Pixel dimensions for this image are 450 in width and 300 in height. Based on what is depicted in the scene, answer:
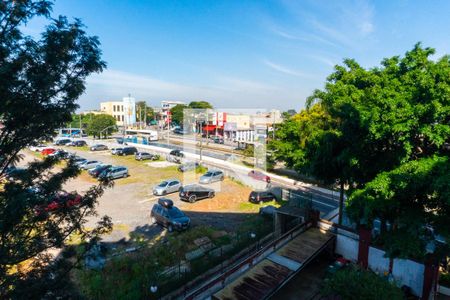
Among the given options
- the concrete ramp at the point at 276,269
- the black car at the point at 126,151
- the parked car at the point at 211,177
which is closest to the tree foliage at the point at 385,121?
the concrete ramp at the point at 276,269

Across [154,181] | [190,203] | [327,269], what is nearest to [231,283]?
[327,269]

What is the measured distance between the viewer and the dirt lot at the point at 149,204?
17.7 metres

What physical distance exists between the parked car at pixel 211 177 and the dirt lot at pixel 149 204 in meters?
0.65

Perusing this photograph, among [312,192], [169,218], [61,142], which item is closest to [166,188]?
[169,218]

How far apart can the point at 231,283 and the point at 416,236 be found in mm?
6674

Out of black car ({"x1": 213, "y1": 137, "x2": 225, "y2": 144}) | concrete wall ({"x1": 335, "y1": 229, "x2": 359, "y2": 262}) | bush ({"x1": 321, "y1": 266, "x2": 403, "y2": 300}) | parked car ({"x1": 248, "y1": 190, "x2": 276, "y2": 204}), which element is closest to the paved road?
parked car ({"x1": 248, "y1": 190, "x2": 276, "y2": 204})

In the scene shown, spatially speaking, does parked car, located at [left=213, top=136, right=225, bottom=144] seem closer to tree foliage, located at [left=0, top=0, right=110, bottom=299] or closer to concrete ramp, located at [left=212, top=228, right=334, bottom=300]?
concrete ramp, located at [left=212, top=228, right=334, bottom=300]

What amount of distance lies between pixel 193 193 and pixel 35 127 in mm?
16715

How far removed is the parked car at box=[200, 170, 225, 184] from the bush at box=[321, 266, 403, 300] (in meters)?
19.5

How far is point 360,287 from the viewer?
8.22m

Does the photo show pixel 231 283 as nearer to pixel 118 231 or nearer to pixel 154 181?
pixel 118 231

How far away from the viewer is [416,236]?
29.0 feet

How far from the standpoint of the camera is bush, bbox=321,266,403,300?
26.4 feet

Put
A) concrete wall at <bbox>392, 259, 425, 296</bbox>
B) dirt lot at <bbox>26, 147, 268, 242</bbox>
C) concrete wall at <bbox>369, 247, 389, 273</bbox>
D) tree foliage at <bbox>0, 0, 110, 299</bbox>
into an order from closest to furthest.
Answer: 1. tree foliage at <bbox>0, 0, 110, 299</bbox>
2. concrete wall at <bbox>392, 259, 425, 296</bbox>
3. concrete wall at <bbox>369, 247, 389, 273</bbox>
4. dirt lot at <bbox>26, 147, 268, 242</bbox>
